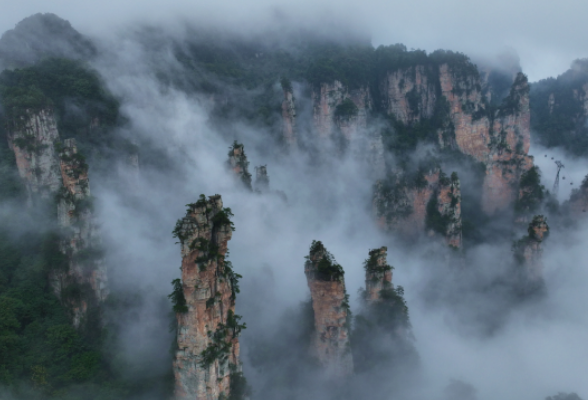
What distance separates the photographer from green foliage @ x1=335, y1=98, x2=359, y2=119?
2473 inches

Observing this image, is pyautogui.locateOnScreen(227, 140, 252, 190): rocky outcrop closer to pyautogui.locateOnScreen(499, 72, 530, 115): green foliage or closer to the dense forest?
the dense forest

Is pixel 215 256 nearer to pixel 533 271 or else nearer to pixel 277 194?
pixel 277 194

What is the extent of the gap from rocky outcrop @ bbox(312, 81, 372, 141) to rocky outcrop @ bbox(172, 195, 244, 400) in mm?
41342

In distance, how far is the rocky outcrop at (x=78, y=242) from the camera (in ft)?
103

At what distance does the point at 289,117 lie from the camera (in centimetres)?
6241

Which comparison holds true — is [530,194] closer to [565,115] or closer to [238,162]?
[238,162]

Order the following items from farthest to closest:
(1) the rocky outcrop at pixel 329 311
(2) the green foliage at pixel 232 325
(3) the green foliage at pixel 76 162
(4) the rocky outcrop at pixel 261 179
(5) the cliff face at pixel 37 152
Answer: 1. (4) the rocky outcrop at pixel 261 179
2. (5) the cliff face at pixel 37 152
3. (3) the green foliage at pixel 76 162
4. (1) the rocky outcrop at pixel 329 311
5. (2) the green foliage at pixel 232 325

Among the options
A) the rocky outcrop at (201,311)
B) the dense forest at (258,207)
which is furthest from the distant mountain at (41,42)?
the rocky outcrop at (201,311)

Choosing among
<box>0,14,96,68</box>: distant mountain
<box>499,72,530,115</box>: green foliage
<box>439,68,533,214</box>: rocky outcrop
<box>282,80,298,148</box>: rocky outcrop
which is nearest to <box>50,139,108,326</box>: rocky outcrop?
<box>0,14,96,68</box>: distant mountain

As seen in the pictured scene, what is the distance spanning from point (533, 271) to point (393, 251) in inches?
638

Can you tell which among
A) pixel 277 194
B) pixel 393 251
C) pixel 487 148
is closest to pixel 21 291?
pixel 277 194

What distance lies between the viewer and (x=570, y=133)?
3270 inches

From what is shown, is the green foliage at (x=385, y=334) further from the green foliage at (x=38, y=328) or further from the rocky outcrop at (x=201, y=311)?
the green foliage at (x=38, y=328)

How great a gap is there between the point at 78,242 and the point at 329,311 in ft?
62.7
